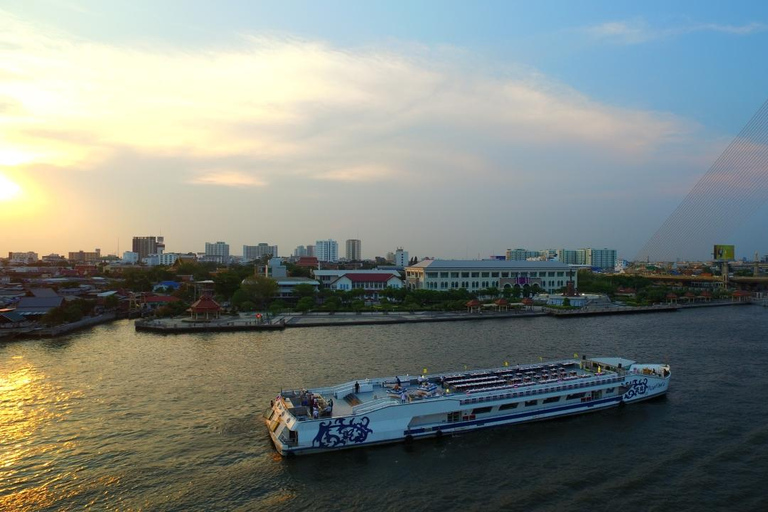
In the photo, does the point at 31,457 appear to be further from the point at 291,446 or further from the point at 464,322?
the point at 464,322

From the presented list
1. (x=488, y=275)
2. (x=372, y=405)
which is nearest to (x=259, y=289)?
(x=488, y=275)

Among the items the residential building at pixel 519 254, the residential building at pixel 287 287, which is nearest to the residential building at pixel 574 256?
the residential building at pixel 519 254

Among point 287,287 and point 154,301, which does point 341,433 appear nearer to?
point 154,301

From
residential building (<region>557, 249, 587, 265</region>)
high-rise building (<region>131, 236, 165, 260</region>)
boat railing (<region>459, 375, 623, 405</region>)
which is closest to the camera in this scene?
boat railing (<region>459, 375, 623, 405</region>)

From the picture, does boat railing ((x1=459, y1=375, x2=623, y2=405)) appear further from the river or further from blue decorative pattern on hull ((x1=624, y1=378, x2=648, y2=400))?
the river

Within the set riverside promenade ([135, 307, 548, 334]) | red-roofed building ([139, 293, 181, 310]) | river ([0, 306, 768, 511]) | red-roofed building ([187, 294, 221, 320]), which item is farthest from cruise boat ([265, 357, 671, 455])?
red-roofed building ([139, 293, 181, 310])

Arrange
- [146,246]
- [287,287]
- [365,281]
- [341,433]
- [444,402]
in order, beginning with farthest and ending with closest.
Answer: [146,246] < [365,281] < [287,287] < [444,402] < [341,433]

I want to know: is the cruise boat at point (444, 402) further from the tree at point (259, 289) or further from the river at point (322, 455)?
the tree at point (259, 289)
